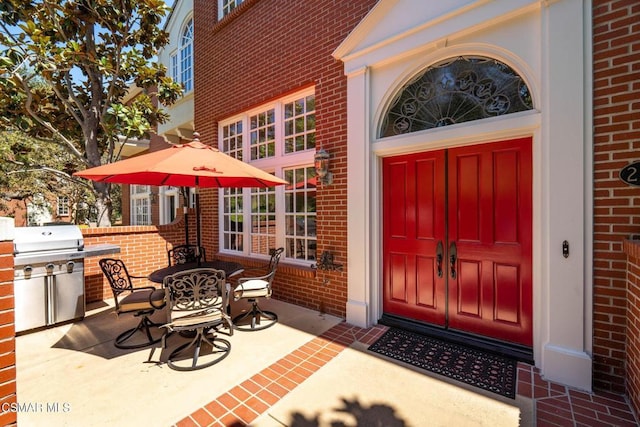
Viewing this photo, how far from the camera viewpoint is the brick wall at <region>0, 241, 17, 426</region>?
4.94 feet

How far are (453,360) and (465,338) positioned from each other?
464mm

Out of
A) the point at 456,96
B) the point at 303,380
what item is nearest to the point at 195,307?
the point at 303,380

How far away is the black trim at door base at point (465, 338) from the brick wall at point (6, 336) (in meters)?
3.64

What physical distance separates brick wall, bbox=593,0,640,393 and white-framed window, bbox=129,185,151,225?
13.3 m

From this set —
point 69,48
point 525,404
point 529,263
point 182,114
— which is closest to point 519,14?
point 529,263

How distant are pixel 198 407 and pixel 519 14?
197 inches

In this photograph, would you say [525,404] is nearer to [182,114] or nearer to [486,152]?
[486,152]

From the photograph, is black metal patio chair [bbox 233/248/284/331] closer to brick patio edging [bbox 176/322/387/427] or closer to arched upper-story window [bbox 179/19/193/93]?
brick patio edging [bbox 176/322/387/427]

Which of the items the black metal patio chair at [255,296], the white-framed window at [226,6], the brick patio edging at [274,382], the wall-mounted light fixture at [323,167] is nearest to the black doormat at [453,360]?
the brick patio edging at [274,382]

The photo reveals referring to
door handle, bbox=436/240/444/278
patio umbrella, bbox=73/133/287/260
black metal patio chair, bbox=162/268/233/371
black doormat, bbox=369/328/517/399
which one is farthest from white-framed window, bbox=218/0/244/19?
black doormat, bbox=369/328/517/399

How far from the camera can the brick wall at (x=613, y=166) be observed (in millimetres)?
2426

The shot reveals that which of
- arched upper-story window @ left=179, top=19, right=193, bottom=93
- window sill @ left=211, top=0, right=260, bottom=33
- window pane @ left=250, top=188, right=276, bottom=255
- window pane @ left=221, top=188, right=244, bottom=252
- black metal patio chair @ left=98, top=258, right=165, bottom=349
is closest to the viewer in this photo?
black metal patio chair @ left=98, top=258, right=165, bottom=349

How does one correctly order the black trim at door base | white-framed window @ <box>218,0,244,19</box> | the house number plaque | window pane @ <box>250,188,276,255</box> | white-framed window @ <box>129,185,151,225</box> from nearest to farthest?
1. the house number plaque
2. the black trim at door base
3. window pane @ <box>250,188,276,255</box>
4. white-framed window @ <box>218,0,244,19</box>
5. white-framed window @ <box>129,185,151,225</box>

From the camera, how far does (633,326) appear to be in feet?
7.52
